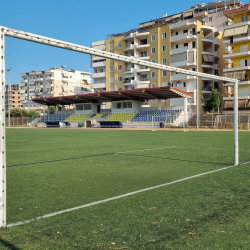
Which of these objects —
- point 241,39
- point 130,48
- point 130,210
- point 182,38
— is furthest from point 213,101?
point 130,210

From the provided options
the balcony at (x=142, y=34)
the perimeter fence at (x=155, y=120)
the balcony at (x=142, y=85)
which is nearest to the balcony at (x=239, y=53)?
the perimeter fence at (x=155, y=120)

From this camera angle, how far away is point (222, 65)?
6134cm

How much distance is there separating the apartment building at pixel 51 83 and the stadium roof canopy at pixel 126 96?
153ft

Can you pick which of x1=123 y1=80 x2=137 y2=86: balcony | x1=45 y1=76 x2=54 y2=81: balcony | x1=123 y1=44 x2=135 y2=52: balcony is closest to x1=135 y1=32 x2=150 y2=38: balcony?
x1=123 y1=44 x2=135 y2=52: balcony

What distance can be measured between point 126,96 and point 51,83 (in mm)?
67283

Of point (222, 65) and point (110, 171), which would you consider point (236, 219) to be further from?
point (222, 65)

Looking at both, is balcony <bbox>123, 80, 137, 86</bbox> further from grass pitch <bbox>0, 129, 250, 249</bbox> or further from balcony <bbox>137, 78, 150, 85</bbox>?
grass pitch <bbox>0, 129, 250, 249</bbox>

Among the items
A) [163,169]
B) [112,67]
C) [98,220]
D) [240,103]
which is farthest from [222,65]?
[98,220]

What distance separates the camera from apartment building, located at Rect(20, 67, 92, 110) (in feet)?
349

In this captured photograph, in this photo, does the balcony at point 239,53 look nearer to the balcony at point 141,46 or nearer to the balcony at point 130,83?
the balcony at point 141,46

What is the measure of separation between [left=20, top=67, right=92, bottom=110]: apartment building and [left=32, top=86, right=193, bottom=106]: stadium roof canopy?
46615 mm

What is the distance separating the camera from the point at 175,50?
6038 cm

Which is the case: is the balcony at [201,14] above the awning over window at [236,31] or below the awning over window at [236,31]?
above

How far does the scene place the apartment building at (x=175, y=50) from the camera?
57750 millimetres
